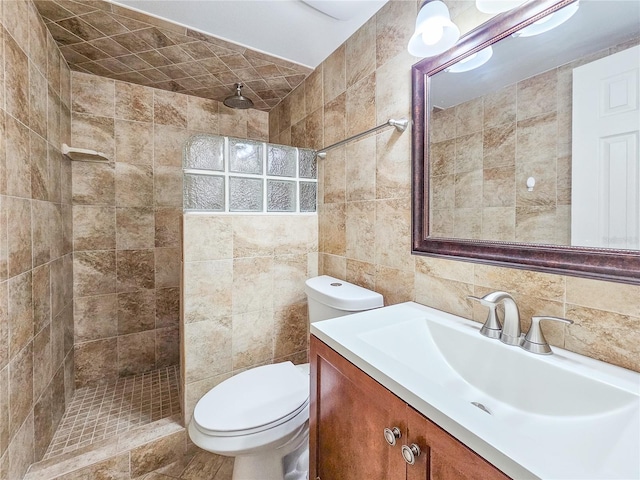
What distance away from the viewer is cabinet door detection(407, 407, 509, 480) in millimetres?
433

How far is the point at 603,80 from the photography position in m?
0.68

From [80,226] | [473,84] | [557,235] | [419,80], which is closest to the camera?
[557,235]

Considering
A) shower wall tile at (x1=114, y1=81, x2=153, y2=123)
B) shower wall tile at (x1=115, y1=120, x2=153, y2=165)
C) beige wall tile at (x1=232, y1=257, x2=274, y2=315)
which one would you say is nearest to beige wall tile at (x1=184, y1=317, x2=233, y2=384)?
beige wall tile at (x1=232, y1=257, x2=274, y2=315)

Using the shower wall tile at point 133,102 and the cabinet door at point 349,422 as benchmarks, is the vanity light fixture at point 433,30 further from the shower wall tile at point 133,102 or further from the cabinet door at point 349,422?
the shower wall tile at point 133,102

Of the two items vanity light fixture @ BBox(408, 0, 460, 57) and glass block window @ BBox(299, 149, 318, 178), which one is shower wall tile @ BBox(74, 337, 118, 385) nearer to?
glass block window @ BBox(299, 149, 318, 178)

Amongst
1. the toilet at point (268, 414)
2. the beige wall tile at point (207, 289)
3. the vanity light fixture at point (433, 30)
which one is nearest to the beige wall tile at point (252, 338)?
the beige wall tile at point (207, 289)

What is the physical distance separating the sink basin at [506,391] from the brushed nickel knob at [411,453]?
7 centimetres

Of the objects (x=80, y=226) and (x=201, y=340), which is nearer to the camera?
(x=201, y=340)

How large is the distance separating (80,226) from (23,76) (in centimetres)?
99

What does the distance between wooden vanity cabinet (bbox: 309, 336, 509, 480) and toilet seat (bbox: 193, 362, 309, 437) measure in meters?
0.27

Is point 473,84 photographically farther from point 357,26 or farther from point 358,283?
point 358,283

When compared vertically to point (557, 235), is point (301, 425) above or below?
below

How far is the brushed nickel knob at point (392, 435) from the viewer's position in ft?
1.88

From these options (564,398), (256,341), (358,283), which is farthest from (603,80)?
(256,341)
